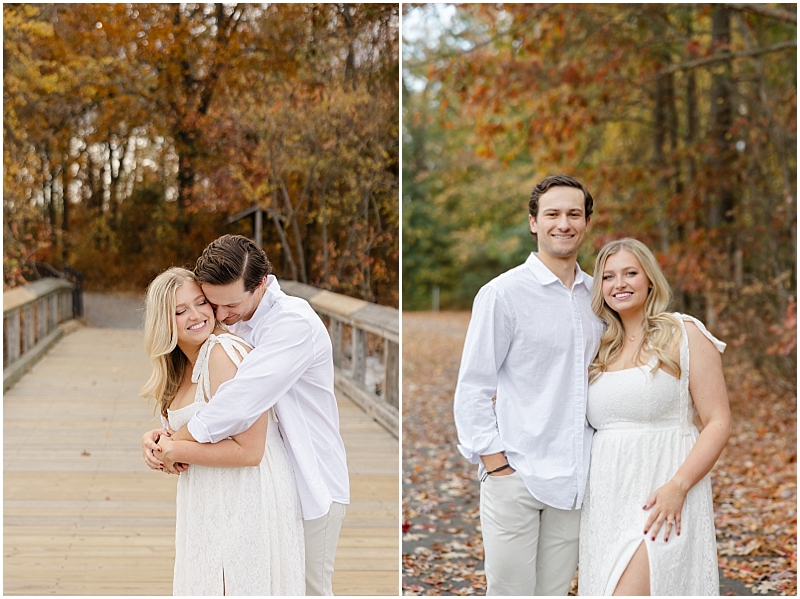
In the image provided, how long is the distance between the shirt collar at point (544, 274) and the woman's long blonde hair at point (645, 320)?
69mm

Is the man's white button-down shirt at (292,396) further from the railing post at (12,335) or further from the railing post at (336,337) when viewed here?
the railing post at (12,335)

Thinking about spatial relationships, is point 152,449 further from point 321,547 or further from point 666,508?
point 666,508

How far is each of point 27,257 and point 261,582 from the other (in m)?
2.47

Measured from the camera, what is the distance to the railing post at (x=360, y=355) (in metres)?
3.96

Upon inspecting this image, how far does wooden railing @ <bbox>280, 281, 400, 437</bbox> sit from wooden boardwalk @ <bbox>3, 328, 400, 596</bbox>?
86 millimetres

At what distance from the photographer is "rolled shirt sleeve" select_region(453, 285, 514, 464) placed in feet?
A: 6.44

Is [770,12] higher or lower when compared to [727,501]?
higher

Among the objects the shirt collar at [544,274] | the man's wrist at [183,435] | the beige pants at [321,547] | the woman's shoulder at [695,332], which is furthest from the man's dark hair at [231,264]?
the woman's shoulder at [695,332]

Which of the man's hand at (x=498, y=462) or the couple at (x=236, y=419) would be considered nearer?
the couple at (x=236, y=419)

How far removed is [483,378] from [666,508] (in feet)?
1.59

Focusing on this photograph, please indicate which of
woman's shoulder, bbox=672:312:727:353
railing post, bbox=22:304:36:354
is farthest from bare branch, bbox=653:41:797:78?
railing post, bbox=22:304:36:354

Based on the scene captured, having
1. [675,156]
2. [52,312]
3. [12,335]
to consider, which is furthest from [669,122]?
[12,335]

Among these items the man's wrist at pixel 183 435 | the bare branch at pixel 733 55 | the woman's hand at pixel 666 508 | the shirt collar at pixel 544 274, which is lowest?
the woman's hand at pixel 666 508

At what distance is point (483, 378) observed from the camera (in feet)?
6.50
